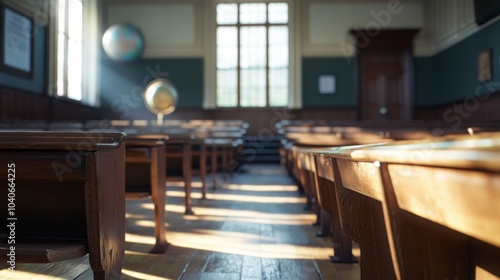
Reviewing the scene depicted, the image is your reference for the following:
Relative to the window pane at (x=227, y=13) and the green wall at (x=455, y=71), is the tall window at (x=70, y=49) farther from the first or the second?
the green wall at (x=455, y=71)

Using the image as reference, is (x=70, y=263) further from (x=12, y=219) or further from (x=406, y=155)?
(x=406, y=155)

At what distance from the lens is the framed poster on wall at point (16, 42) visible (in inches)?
299

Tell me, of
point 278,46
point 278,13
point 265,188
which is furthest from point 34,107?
point 278,13

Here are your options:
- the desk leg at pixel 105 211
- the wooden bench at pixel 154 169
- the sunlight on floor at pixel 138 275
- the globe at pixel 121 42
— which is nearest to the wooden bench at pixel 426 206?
the desk leg at pixel 105 211

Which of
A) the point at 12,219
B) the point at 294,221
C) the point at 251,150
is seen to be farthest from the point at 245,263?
the point at 251,150

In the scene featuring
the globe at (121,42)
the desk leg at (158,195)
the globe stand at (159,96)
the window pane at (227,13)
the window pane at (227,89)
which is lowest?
the desk leg at (158,195)

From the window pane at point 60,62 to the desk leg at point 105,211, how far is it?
866 cm

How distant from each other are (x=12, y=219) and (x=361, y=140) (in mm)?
2813

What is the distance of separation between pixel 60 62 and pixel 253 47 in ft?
15.8

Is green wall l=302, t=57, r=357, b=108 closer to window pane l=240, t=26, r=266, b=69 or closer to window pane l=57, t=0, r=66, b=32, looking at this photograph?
window pane l=240, t=26, r=266, b=69

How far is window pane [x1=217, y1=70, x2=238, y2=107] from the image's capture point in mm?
12242

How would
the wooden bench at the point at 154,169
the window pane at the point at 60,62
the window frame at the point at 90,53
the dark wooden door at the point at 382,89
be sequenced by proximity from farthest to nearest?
1. the dark wooden door at the point at 382,89
2. the window frame at the point at 90,53
3. the window pane at the point at 60,62
4. the wooden bench at the point at 154,169

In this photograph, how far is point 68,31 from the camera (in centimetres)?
1034
